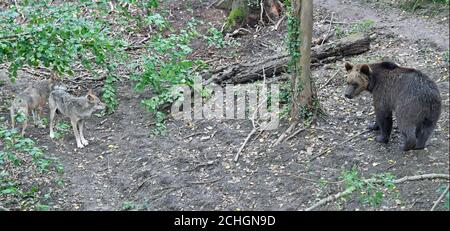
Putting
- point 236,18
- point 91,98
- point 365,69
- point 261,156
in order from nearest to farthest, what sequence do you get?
point 365,69, point 261,156, point 91,98, point 236,18

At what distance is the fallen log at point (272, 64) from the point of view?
11.0 m

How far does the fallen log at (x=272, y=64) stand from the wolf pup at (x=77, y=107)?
214cm

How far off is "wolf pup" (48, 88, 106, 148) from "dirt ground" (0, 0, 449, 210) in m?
0.29

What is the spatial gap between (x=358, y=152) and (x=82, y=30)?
4313mm

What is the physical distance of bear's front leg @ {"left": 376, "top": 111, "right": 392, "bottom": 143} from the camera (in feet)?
26.8

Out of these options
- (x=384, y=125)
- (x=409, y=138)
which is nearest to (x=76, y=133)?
(x=384, y=125)

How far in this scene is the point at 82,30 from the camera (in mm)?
8859

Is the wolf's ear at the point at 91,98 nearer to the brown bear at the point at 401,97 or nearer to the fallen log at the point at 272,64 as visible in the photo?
the fallen log at the point at 272,64

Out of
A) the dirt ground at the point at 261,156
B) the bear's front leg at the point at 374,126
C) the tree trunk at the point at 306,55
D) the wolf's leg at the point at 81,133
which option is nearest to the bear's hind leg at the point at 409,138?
the dirt ground at the point at 261,156

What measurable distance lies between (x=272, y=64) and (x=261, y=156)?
9.24ft

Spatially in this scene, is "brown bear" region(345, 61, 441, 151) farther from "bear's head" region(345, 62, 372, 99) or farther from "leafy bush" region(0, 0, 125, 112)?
"leafy bush" region(0, 0, 125, 112)

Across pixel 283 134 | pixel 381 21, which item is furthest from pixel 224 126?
pixel 381 21

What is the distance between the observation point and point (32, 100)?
11430 millimetres

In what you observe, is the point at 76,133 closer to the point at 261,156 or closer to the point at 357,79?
the point at 261,156
